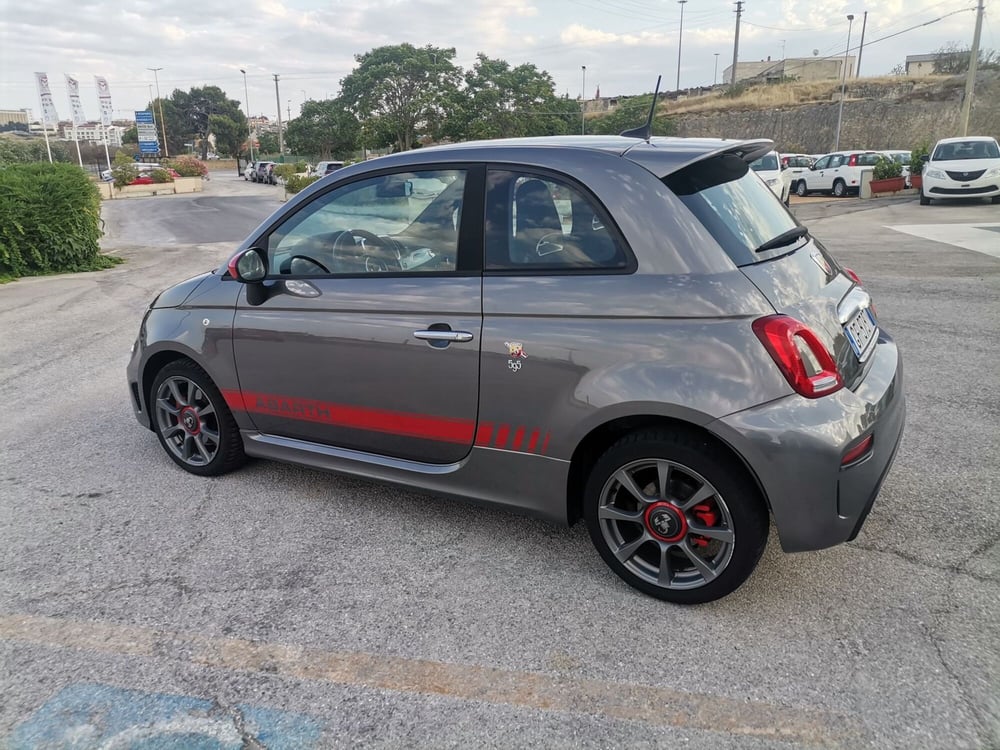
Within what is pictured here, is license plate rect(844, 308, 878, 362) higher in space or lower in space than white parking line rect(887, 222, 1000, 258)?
higher

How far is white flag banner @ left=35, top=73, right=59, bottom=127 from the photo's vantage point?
116 feet

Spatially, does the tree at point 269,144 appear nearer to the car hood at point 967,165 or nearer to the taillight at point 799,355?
the car hood at point 967,165

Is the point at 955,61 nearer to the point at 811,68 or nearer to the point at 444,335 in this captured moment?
the point at 811,68

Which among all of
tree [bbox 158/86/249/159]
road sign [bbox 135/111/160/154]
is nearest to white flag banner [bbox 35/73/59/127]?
road sign [bbox 135/111/160/154]

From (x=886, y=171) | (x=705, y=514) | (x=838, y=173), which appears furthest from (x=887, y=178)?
(x=705, y=514)

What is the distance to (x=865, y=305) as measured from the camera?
3182mm

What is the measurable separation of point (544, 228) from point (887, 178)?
28.0 meters

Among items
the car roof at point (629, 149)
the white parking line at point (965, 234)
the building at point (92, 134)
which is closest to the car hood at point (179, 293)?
the car roof at point (629, 149)

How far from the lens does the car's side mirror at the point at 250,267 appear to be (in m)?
3.66

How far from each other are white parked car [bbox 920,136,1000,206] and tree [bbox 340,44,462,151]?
3834cm

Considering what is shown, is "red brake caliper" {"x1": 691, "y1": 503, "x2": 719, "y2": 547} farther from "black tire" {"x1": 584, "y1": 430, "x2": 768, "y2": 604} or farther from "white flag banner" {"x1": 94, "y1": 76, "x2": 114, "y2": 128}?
"white flag banner" {"x1": 94, "y1": 76, "x2": 114, "y2": 128}

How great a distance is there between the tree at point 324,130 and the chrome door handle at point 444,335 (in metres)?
62.6

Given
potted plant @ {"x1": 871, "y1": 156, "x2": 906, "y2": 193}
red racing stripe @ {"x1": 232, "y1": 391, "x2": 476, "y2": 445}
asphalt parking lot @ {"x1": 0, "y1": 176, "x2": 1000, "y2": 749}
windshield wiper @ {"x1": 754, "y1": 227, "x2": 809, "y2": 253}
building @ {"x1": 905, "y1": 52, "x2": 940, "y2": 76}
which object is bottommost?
asphalt parking lot @ {"x1": 0, "y1": 176, "x2": 1000, "y2": 749}

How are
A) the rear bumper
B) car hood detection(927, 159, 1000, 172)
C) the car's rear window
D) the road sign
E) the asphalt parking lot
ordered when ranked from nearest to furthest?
1. the asphalt parking lot
2. the rear bumper
3. the car's rear window
4. car hood detection(927, 159, 1000, 172)
5. the road sign
